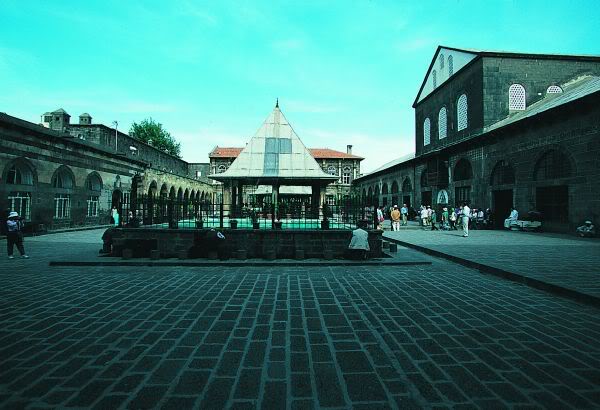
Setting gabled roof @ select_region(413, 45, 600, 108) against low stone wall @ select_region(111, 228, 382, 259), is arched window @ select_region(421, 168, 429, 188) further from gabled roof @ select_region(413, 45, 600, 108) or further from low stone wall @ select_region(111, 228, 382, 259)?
low stone wall @ select_region(111, 228, 382, 259)

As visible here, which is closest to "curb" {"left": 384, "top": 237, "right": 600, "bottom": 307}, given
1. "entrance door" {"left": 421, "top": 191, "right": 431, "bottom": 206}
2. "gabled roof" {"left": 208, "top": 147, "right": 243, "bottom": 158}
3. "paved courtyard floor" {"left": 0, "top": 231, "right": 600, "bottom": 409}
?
"paved courtyard floor" {"left": 0, "top": 231, "right": 600, "bottom": 409}

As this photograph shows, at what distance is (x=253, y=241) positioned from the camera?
9.60 metres

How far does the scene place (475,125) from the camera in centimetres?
2352

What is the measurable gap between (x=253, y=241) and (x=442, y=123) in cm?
2581

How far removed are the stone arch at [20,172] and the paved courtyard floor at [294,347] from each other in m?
13.5

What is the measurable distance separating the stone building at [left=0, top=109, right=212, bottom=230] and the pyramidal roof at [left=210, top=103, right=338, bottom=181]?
162 inches

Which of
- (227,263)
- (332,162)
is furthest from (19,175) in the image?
(332,162)

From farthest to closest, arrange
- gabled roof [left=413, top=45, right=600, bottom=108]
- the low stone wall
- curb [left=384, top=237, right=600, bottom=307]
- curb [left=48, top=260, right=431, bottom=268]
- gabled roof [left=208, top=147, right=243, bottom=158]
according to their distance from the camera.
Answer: gabled roof [left=208, top=147, right=243, bottom=158] < gabled roof [left=413, top=45, right=600, bottom=108] < the low stone wall < curb [left=48, top=260, right=431, bottom=268] < curb [left=384, top=237, right=600, bottom=307]

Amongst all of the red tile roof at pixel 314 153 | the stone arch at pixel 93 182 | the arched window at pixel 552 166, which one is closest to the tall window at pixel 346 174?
the red tile roof at pixel 314 153

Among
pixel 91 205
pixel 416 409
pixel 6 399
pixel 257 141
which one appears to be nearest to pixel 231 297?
pixel 6 399

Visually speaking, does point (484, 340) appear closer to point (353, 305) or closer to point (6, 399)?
point (353, 305)

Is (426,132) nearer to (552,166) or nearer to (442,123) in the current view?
(442,123)

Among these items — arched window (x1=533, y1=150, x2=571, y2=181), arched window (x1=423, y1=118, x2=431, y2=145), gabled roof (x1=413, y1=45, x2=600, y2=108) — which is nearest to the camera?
arched window (x1=533, y1=150, x2=571, y2=181)

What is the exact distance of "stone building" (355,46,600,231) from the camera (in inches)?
591
